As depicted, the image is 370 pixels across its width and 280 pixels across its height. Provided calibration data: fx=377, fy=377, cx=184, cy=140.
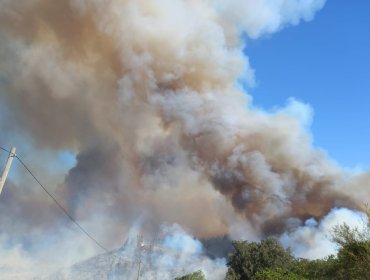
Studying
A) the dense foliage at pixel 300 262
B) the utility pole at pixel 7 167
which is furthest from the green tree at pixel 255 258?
the utility pole at pixel 7 167

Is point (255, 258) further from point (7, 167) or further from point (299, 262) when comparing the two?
point (7, 167)

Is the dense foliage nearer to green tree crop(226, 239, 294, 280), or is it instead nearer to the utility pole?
green tree crop(226, 239, 294, 280)

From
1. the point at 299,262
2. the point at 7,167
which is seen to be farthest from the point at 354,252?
the point at 299,262

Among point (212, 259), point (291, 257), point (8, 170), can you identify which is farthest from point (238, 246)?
point (212, 259)

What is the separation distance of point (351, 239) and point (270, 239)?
2115 inches

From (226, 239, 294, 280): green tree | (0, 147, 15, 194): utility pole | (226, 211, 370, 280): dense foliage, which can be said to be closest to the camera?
(0, 147, 15, 194): utility pole

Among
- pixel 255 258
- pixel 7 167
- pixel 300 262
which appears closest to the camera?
pixel 7 167

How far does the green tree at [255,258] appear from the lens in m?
75.4

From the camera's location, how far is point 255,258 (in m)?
77.1

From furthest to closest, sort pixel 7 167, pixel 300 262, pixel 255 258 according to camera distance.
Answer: pixel 255 258
pixel 300 262
pixel 7 167

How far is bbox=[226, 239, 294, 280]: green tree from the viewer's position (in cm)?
7544

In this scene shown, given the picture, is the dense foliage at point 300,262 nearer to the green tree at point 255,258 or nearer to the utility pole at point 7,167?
the green tree at point 255,258

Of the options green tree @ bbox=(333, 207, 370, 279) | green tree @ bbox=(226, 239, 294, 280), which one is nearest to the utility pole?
green tree @ bbox=(333, 207, 370, 279)

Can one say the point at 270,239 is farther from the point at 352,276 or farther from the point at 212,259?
the point at 212,259
